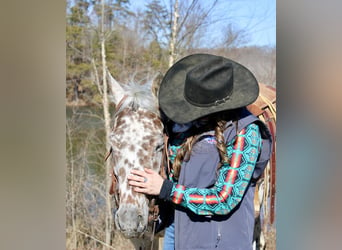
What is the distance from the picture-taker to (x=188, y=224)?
145 centimetres

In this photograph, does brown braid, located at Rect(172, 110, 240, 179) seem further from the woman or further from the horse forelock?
the horse forelock

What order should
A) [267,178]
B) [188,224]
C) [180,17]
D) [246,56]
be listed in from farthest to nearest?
[246,56] < [180,17] < [267,178] < [188,224]

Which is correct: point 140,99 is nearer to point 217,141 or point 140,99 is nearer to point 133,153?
point 133,153

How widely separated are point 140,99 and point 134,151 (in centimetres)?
32

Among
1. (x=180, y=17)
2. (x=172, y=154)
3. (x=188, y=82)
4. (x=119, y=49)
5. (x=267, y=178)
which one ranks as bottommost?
(x=267, y=178)

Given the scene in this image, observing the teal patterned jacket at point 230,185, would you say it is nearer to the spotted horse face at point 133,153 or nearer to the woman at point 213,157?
the woman at point 213,157

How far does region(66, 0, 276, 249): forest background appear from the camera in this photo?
13.7 ft

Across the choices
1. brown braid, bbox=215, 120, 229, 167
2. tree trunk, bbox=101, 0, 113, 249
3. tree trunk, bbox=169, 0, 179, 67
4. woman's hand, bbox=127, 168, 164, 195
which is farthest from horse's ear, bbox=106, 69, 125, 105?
tree trunk, bbox=169, 0, 179, 67

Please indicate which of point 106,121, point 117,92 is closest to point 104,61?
point 106,121

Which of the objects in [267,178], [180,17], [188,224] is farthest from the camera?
[180,17]

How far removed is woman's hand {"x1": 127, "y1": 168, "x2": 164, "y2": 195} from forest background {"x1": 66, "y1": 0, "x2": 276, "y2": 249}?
8.91 ft
